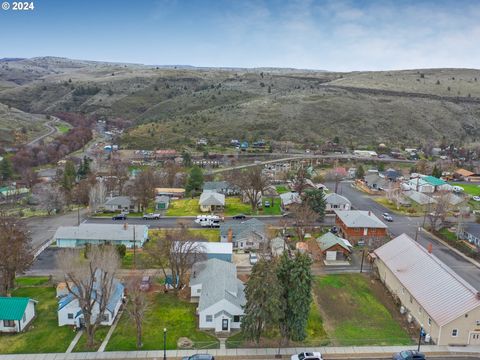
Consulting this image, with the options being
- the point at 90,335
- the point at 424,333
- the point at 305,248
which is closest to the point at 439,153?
the point at 305,248

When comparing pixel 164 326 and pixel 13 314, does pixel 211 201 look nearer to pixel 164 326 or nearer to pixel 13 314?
pixel 164 326

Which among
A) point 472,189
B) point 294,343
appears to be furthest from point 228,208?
point 472,189

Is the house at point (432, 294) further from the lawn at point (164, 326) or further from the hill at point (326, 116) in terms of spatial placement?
the hill at point (326, 116)

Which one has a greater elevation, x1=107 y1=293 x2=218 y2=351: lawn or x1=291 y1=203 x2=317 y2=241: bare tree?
x1=291 y1=203 x2=317 y2=241: bare tree

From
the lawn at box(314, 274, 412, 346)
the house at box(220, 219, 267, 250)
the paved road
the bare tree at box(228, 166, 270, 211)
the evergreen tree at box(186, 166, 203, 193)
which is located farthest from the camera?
the evergreen tree at box(186, 166, 203, 193)

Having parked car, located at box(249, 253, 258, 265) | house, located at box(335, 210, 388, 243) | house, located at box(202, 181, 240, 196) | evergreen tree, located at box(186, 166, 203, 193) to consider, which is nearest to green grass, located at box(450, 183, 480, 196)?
house, located at box(335, 210, 388, 243)

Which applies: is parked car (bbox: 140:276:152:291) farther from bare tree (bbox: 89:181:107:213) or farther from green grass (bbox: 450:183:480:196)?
green grass (bbox: 450:183:480:196)
